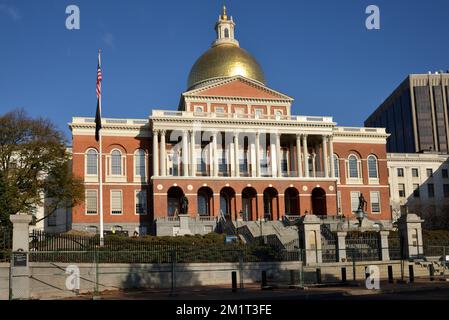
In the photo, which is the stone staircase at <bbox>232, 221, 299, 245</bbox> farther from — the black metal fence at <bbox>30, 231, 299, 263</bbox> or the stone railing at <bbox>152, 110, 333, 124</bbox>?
the black metal fence at <bbox>30, 231, 299, 263</bbox>

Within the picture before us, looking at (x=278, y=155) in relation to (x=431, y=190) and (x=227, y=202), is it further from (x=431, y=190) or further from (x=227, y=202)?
(x=431, y=190)

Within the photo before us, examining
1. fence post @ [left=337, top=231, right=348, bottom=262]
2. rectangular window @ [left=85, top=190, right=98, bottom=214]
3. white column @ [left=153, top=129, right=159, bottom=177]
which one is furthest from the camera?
rectangular window @ [left=85, top=190, right=98, bottom=214]

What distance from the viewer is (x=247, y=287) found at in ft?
99.9

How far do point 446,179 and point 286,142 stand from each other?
3758 cm

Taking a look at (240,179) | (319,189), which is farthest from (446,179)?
(240,179)

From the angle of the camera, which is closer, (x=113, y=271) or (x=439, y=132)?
(x=113, y=271)

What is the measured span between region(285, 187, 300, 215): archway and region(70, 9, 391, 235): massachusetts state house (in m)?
0.12

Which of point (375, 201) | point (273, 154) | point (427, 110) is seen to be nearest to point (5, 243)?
point (273, 154)

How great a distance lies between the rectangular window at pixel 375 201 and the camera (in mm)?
75812

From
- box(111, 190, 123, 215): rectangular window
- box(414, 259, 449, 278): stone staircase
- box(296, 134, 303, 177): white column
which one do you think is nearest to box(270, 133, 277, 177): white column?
box(296, 134, 303, 177): white column

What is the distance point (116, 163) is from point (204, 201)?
11.3 meters

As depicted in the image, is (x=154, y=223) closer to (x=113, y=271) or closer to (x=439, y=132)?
(x=113, y=271)

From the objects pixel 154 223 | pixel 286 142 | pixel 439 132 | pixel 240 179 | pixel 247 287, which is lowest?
pixel 247 287

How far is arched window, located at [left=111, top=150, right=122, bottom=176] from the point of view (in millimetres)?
69188
